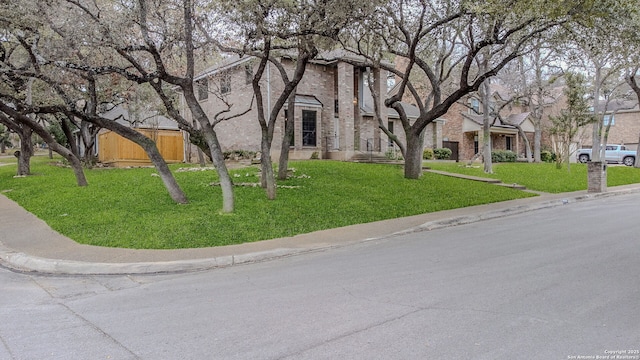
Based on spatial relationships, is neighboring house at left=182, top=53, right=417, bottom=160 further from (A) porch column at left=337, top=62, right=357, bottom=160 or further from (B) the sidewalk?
(B) the sidewalk

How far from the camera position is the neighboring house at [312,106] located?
2400cm

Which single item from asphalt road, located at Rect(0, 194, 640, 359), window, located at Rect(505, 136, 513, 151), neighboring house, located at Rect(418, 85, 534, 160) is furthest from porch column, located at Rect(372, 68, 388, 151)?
window, located at Rect(505, 136, 513, 151)

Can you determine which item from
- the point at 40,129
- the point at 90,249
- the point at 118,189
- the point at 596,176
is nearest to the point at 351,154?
the point at 596,176

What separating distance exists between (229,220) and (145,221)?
6.56 ft

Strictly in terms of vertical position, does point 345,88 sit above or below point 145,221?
above

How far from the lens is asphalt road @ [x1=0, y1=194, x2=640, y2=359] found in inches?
155

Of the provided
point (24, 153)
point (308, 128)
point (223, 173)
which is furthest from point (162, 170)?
point (308, 128)

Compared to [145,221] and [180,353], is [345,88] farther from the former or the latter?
[180,353]

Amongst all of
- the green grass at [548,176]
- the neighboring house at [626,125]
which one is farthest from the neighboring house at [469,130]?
the green grass at [548,176]

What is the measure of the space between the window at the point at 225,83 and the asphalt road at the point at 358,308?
17.5 meters

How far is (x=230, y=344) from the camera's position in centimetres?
409

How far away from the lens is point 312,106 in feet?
80.2

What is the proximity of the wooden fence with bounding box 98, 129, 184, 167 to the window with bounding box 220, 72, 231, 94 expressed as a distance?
483cm

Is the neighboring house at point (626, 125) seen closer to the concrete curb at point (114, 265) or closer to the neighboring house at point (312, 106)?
the neighboring house at point (312, 106)
